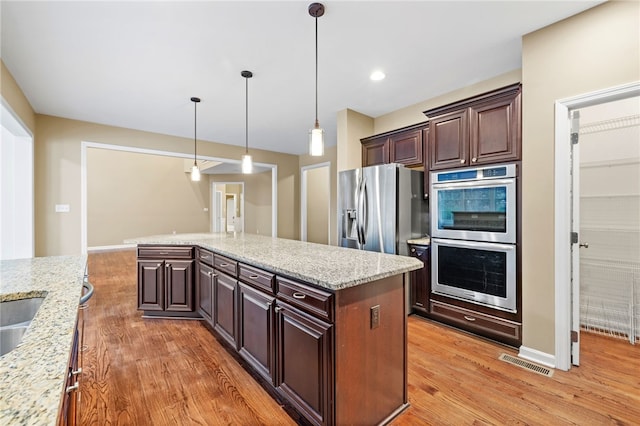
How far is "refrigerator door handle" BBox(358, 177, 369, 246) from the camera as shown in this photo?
339 centimetres

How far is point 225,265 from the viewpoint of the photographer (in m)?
2.40

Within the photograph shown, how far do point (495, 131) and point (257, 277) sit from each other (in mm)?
2401

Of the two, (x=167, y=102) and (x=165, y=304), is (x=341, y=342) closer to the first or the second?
(x=165, y=304)

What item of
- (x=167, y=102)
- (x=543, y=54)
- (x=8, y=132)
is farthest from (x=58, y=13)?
(x=543, y=54)

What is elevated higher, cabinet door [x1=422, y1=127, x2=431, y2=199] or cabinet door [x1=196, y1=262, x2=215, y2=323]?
cabinet door [x1=422, y1=127, x2=431, y2=199]

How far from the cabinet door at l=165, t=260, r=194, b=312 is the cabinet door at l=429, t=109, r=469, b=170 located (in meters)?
2.85

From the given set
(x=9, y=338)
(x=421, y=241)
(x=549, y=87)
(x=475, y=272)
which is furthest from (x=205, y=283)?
(x=549, y=87)

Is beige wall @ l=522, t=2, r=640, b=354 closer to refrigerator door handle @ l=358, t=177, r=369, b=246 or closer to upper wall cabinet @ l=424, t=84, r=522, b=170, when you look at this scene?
upper wall cabinet @ l=424, t=84, r=522, b=170

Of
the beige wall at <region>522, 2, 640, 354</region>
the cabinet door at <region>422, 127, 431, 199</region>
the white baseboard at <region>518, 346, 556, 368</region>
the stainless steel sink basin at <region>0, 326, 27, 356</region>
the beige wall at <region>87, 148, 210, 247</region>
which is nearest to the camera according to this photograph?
the stainless steel sink basin at <region>0, 326, 27, 356</region>

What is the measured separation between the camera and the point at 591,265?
2822 millimetres

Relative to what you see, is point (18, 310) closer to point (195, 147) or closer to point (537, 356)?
point (537, 356)

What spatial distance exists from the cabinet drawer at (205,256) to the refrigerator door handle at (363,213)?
170 cm

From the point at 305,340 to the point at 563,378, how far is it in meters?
1.92

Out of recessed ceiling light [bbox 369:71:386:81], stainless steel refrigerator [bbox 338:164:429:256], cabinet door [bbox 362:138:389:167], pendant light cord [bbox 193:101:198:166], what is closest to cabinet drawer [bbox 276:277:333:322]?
stainless steel refrigerator [bbox 338:164:429:256]
